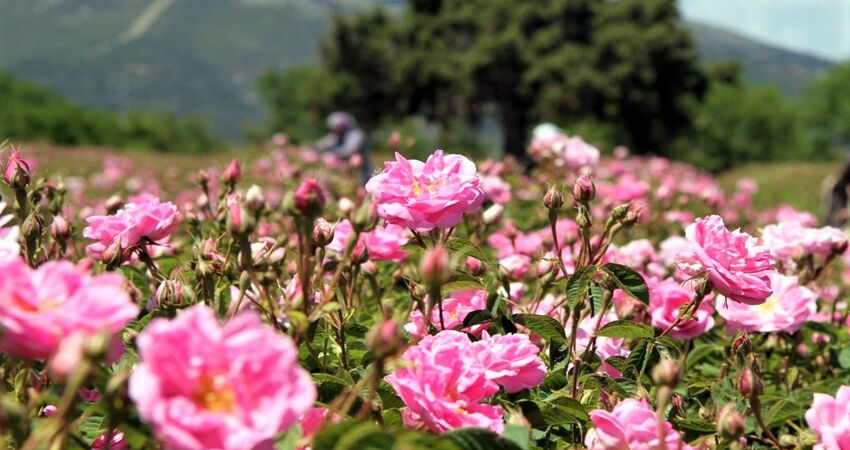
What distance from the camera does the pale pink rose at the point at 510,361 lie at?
3.38 ft

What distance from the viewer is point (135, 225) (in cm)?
126

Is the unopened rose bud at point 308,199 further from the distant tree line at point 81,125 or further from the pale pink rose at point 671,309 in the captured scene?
the distant tree line at point 81,125

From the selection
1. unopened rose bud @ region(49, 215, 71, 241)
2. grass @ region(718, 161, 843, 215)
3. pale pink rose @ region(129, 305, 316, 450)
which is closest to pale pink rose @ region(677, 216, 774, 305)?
pale pink rose @ region(129, 305, 316, 450)

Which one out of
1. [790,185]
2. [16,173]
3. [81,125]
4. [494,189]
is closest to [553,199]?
[16,173]

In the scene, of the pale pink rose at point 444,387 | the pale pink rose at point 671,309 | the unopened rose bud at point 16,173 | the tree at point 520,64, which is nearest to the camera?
the pale pink rose at point 444,387

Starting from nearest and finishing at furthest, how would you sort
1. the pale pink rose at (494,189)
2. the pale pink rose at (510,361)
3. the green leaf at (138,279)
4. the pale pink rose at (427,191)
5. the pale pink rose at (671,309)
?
the pale pink rose at (510,361)
the pale pink rose at (427,191)
the pale pink rose at (671,309)
the green leaf at (138,279)
the pale pink rose at (494,189)

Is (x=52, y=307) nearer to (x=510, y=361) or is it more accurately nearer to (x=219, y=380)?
(x=219, y=380)

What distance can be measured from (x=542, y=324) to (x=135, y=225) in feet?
2.15

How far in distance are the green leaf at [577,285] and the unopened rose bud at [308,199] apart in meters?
0.48

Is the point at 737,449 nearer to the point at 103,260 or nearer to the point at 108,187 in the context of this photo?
the point at 103,260

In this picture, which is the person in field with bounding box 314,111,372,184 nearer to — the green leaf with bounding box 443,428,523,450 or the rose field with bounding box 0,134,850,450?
the rose field with bounding box 0,134,850,450

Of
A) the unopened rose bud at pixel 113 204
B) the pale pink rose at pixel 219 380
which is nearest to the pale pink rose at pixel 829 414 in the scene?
the pale pink rose at pixel 219 380

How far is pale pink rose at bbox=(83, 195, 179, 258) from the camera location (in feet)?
4.13

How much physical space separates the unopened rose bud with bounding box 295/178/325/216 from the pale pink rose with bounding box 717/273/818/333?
0.98 m
